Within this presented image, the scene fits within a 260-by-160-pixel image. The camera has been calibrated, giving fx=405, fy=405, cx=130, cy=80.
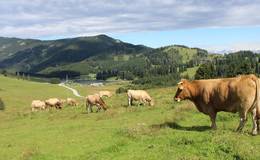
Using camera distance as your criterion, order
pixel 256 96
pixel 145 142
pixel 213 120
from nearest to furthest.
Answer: pixel 256 96
pixel 145 142
pixel 213 120

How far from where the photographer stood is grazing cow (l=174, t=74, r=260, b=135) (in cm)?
1988

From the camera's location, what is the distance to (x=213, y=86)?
21938 mm

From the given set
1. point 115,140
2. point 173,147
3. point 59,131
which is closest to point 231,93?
point 173,147

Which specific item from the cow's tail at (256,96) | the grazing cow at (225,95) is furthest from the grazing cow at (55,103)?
the cow's tail at (256,96)

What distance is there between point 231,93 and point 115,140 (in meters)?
6.49

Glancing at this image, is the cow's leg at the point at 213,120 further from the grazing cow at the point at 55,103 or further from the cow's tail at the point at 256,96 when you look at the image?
the grazing cow at the point at 55,103

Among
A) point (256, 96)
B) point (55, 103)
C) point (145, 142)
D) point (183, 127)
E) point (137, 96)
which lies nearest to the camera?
point (256, 96)

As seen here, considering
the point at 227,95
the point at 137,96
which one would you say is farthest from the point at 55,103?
the point at 227,95

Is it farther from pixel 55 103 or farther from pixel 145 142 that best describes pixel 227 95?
pixel 55 103

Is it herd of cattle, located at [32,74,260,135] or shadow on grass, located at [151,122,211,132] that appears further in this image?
shadow on grass, located at [151,122,211,132]

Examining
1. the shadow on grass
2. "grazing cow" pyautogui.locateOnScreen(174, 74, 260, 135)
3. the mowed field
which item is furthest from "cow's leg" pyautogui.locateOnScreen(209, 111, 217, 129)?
the shadow on grass

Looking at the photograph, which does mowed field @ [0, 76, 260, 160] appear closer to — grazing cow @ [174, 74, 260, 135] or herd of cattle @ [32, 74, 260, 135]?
herd of cattle @ [32, 74, 260, 135]

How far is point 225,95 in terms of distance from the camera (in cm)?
2100

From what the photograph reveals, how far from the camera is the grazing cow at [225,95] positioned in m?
19.9
